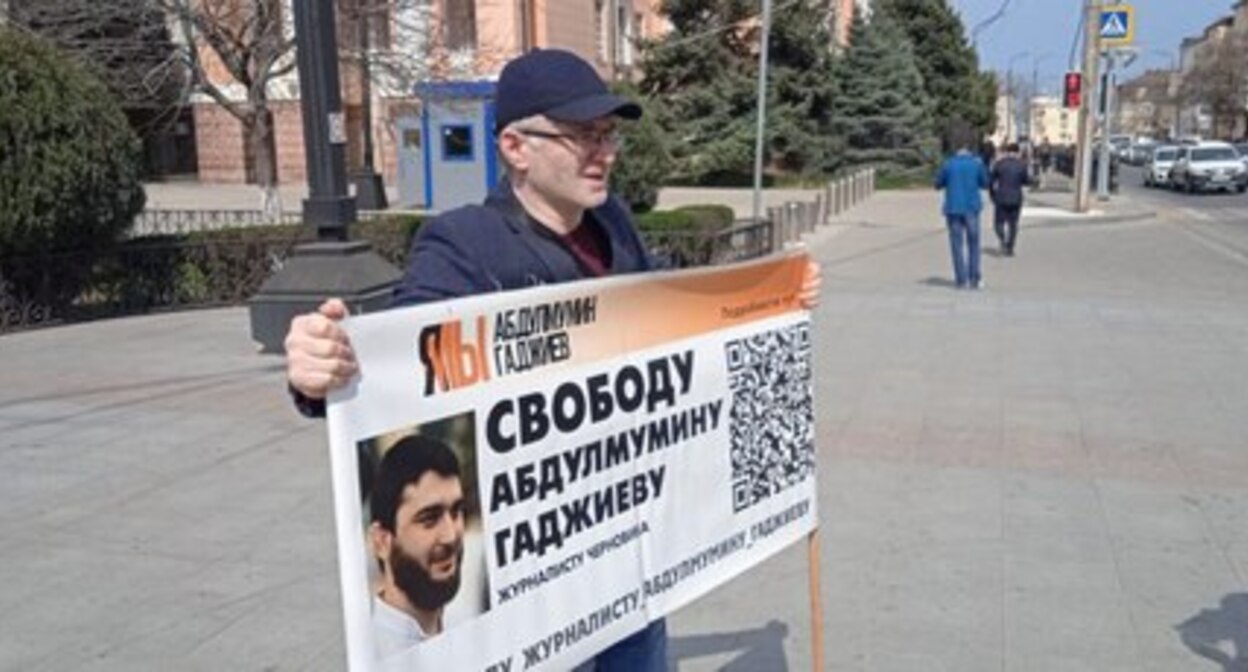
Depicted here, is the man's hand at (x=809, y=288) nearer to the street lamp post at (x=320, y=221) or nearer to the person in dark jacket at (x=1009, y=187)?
the street lamp post at (x=320, y=221)

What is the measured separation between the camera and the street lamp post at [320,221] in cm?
861

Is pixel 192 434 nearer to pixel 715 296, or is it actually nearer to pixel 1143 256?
pixel 715 296

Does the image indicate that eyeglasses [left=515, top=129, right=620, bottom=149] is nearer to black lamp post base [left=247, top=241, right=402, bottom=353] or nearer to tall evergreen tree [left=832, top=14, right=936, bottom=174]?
black lamp post base [left=247, top=241, right=402, bottom=353]

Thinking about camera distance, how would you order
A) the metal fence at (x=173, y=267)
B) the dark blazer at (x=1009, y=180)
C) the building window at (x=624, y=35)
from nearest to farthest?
the metal fence at (x=173, y=267)
the dark blazer at (x=1009, y=180)
the building window at (x=624, y=35)

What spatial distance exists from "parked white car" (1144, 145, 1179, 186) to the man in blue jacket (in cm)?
2977

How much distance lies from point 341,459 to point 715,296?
116cm

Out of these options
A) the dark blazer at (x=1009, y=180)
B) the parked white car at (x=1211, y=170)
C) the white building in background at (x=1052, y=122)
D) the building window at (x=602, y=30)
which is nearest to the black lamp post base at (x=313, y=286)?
the dark blazer at (x=1009, y=180)

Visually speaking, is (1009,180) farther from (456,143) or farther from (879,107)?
(879,107)

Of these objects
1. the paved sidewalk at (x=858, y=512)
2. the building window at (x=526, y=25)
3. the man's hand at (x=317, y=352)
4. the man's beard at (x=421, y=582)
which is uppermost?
the building window at (x=526, y=25)

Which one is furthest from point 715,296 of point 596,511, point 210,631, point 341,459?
point 210,631

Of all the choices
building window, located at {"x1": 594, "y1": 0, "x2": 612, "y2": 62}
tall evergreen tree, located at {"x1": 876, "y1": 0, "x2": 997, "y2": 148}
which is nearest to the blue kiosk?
building window, located at {"x1": 594, "y1": 0, "x2": 612, "y2": 62}

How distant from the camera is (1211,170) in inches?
1387

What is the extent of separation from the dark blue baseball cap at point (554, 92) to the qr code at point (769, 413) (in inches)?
31.2

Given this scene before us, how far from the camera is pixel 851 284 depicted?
1340 centimetres
